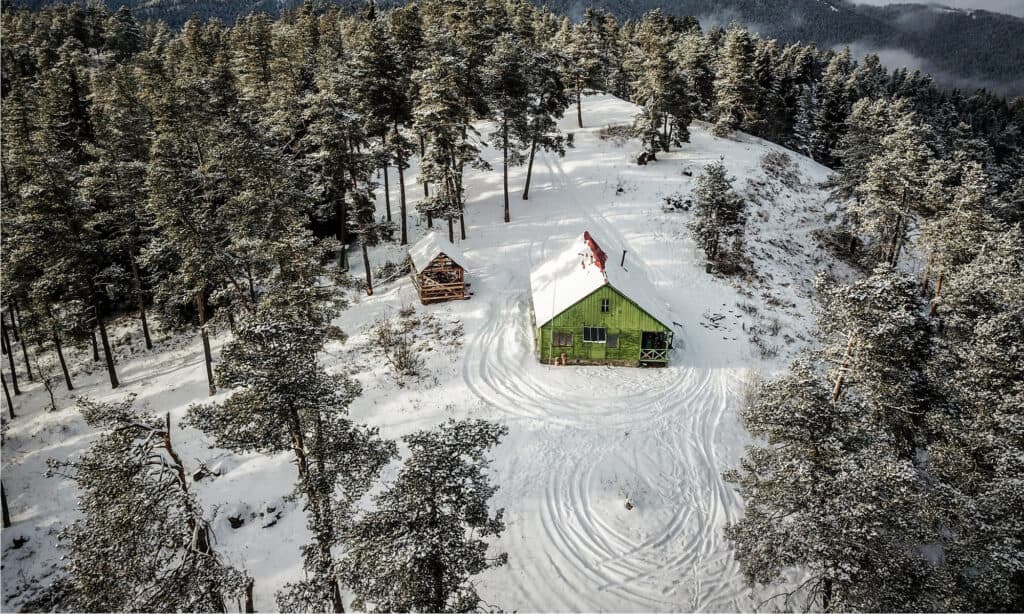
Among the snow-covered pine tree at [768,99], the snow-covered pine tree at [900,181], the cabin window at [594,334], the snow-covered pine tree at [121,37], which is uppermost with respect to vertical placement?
the snow-covered pine tree at [121,37]

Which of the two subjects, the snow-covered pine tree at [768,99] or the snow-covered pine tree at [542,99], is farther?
the snow-covered pine tree at [768,99]

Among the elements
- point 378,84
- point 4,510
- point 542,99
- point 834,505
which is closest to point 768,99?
point 542,99

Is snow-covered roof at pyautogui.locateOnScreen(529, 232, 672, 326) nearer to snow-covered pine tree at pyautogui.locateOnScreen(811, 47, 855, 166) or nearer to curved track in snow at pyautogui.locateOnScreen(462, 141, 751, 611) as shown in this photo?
curved track in snow at pyautogui.locateOnScreen(462, 141, 751, 611)

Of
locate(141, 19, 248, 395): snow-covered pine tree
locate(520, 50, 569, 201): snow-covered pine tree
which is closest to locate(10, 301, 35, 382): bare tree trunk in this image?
locate(141, 19, 248, 395): snow-covered pine tree

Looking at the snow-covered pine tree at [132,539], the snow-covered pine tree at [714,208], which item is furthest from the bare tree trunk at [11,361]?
the snow-covered pine tree at [714,208]

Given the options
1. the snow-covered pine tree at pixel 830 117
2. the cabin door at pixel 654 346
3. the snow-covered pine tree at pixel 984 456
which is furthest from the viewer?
the snow-covered pine tree at pixel 830 117

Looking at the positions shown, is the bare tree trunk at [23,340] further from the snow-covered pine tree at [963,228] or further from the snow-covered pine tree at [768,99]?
the snow-covered pine tree at [768,99]

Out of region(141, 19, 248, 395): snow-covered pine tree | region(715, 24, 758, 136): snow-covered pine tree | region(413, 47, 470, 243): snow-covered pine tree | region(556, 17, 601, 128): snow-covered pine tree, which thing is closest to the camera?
region(141, 19, 248, 395): snow-covered pine tree

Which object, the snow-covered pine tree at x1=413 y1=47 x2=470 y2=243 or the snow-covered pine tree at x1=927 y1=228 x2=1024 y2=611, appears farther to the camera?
the snow-covered pine tree at x1=413 y1=47 x2=470 y2=243
